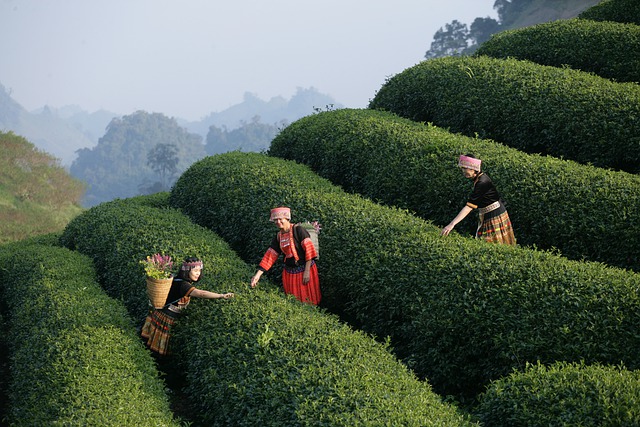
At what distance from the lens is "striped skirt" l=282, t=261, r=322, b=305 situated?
1075 cm

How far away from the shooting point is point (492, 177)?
42.7 feet

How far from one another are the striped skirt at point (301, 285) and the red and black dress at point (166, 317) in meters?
1.55

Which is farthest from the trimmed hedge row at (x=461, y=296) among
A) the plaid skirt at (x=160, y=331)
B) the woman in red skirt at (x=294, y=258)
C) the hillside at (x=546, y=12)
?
the hillside at (x=546, y=12)

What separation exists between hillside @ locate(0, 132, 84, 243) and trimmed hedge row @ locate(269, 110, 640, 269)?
103 feet

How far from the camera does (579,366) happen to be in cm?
834

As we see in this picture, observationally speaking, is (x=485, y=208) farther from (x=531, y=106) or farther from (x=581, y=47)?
(x=581, y=47)

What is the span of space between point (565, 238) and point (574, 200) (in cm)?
70

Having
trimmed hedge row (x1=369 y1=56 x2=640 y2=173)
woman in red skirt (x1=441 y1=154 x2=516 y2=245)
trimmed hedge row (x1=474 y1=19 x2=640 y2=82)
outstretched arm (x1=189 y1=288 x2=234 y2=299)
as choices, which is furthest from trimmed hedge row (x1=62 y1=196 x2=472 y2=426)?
trimmed hedge row (x1=474 y1=19 x2=640 y2=82)

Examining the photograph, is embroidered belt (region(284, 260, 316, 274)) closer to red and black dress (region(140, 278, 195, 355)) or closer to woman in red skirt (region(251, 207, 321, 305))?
woman in red skirt (region(251, 207, 321, 305))

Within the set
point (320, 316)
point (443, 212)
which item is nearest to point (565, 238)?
point (443, 212)

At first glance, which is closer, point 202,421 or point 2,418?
point 202,421

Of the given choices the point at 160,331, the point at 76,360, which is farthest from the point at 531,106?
the point at 76,360

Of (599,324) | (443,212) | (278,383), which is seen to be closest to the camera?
(278,383)

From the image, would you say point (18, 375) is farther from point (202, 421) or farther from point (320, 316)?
point (320, 316)
